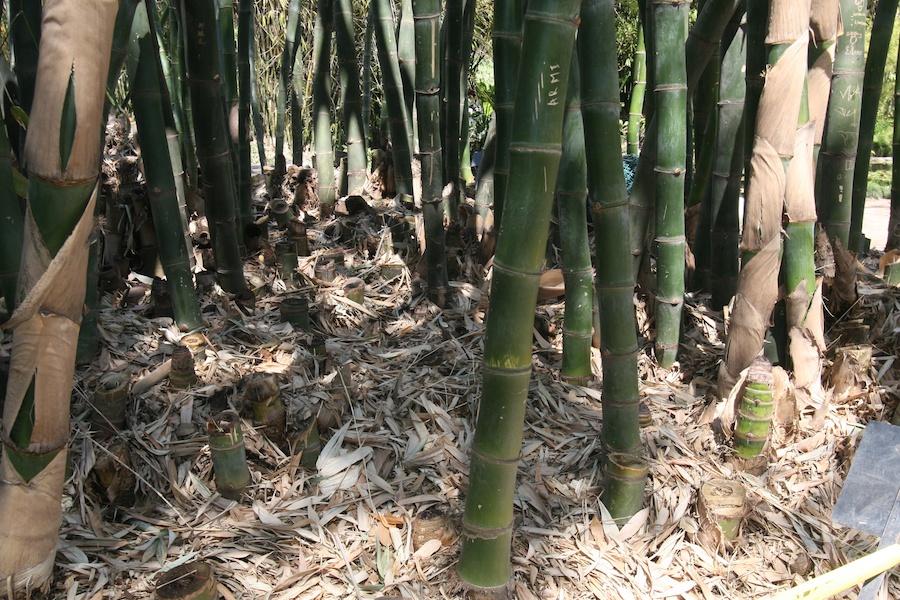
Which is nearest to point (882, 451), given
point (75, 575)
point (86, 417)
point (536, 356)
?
point (536, 356)

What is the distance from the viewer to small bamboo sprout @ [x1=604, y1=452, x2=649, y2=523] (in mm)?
1580

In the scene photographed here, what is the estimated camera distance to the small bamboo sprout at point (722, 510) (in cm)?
161

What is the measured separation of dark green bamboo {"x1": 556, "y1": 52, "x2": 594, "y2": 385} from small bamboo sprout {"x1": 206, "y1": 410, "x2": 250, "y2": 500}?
0.91 meters

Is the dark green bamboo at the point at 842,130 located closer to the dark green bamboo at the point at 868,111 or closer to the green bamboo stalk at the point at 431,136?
the dark green bamboo at the point at 868,111

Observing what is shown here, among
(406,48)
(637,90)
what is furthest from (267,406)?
(637,90)

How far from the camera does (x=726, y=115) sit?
7.67 ft

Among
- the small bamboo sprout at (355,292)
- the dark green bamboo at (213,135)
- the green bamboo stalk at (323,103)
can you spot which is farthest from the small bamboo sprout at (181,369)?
the green bamboo stalk at (323,103)

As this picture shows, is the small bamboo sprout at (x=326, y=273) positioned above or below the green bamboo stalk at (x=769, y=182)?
below

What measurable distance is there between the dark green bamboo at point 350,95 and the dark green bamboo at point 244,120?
0.39 m

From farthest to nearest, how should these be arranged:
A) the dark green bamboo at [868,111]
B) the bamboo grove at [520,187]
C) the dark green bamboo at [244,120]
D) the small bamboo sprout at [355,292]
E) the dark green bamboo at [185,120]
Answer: the dark green bamboo at [185,120]
the dark green bamboo at [244,120]
the dark green bamboo at [868,111]
the small bamboo sprout at [355,292]
the bamboo grove at [520,187]

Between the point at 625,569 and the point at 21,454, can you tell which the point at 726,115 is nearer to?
the point at 625,569

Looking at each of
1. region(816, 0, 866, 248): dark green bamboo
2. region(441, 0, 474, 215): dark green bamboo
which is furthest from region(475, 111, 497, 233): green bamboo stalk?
region(816, 0, 866, 248): dark green bamboo

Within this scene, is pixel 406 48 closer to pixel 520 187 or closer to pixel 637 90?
pixel 637 90

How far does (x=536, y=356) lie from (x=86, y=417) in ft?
4.03
